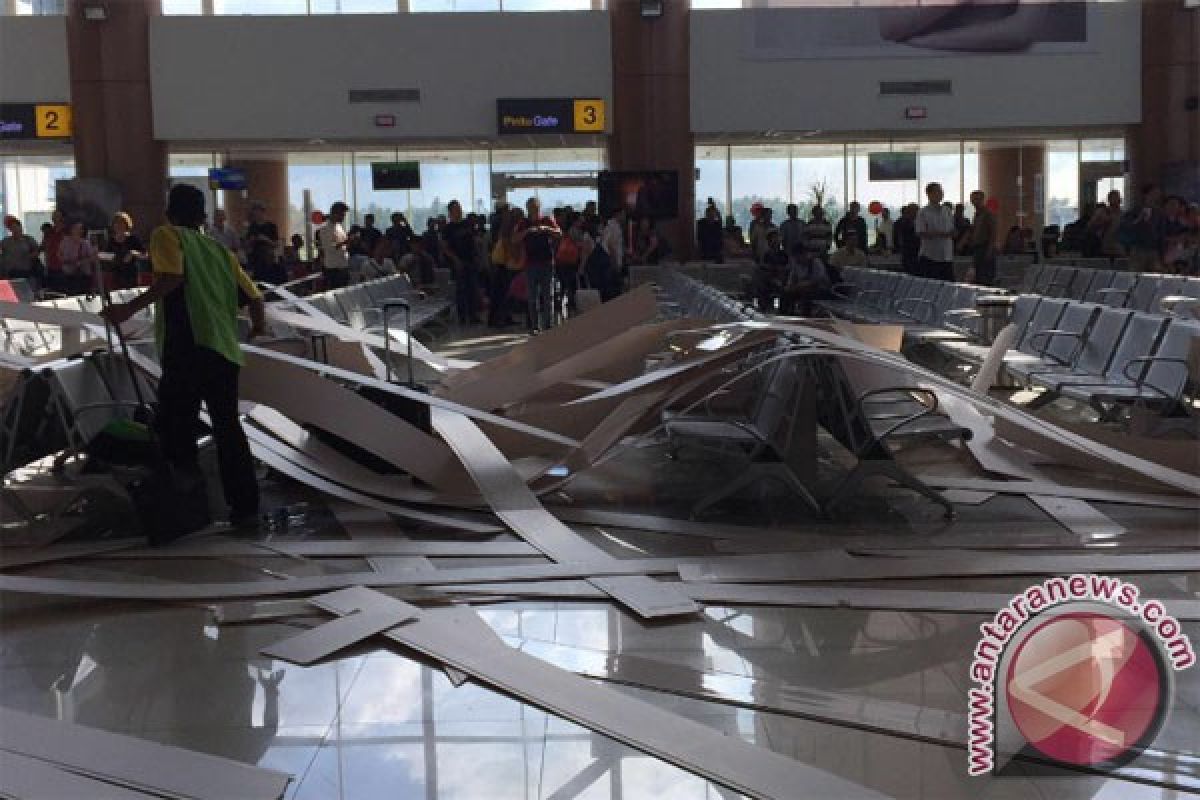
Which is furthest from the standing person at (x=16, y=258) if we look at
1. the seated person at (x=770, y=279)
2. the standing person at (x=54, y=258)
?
the seated person at (x=770, y=279)

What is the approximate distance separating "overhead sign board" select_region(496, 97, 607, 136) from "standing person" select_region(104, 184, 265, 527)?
16.3 meters

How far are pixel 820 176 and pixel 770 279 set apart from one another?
1044 centimetres

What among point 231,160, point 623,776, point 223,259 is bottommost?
point 623,776

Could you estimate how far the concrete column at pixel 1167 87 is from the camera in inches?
910

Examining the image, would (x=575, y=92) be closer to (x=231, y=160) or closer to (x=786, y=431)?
(x=231, y=160)

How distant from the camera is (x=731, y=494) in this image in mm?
6715

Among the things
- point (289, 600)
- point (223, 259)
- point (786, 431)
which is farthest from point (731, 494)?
point (223, 259)

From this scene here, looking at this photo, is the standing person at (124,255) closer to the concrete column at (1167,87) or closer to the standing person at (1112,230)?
the standing person at (1112,230)

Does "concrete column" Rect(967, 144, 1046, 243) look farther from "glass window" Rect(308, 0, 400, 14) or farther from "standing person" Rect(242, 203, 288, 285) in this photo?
"standing person" Rect(242, 203, 288, 285)

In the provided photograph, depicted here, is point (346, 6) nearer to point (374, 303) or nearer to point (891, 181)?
point (374, 303)

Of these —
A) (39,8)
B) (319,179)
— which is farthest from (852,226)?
(39,8)

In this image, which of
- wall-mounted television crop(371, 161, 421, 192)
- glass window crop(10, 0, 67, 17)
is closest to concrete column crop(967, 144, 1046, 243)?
wall-mounted television crop(371, 161, 421, 192)

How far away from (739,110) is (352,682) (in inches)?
783

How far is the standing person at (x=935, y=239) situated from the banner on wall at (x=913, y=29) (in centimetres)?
796
